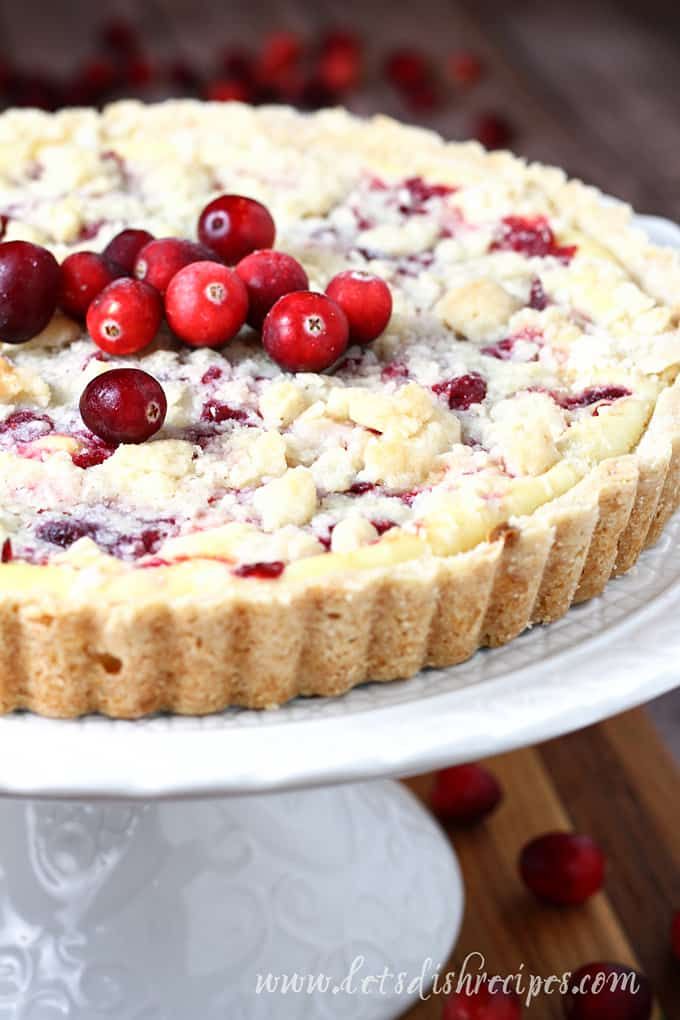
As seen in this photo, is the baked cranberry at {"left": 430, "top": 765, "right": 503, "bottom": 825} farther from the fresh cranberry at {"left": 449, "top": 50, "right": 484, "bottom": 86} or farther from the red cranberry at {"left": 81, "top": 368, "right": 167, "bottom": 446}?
the fresh cranberry at {"left": 449, "top": 50, "right": 484, "bottom": 86}

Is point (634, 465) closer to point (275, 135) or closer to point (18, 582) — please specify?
point (18, 582)

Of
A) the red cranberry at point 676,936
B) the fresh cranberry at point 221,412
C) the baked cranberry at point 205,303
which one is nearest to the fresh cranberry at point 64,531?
the fresh cranberry at point 221,412

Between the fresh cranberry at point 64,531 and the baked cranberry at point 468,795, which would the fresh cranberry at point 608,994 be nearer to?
the baked cranberry at point 468,795

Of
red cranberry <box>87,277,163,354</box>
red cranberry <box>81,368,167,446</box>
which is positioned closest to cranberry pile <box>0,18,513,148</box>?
red cranberry <box>87,277,163,354</box>

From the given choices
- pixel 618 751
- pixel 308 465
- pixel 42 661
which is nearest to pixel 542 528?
pixel 308 465

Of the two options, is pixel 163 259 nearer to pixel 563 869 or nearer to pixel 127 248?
pixel 127 248

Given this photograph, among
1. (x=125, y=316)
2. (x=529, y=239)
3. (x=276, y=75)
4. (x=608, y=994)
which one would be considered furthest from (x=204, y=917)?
(x=276, y=75)
